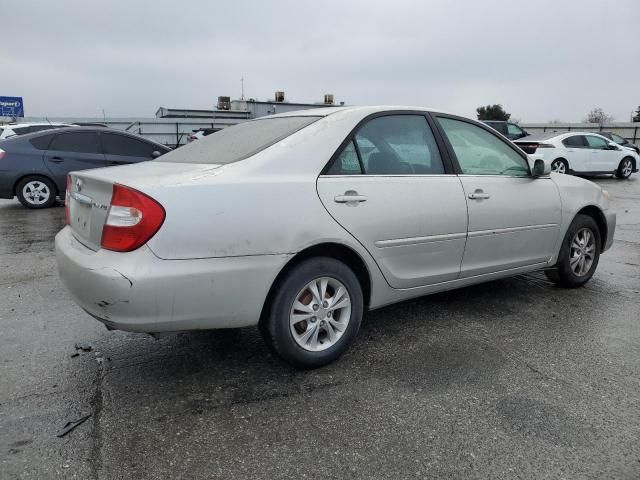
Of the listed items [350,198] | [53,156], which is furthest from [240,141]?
[53,156]

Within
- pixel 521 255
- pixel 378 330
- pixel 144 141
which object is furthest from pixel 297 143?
pixel 144 141

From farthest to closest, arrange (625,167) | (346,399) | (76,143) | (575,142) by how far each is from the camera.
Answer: (625,167) → (575,142) → (76,143) → (346,399)

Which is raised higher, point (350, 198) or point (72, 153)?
point (72, 153)

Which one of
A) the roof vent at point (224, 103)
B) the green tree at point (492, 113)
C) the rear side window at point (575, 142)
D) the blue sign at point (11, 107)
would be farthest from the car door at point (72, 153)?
the green tree at point (492, 113)

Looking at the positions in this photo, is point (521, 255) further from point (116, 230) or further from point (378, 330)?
point (116, 230)

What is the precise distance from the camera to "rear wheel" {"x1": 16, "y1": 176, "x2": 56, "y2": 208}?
31.5 feet

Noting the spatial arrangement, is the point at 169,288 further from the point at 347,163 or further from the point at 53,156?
the point at 53,156

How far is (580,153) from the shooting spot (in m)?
16.9

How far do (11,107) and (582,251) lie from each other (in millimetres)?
41784

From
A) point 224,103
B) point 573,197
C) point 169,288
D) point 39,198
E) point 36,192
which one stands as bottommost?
point 169,288

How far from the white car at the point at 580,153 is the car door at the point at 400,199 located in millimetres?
13173

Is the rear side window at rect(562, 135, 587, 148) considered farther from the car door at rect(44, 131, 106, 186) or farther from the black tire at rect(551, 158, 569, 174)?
the car door at rect(44, 131, 106, 186)

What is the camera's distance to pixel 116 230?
2.69m

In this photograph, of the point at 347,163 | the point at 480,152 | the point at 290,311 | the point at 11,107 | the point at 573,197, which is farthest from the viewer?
the point at 11,107
